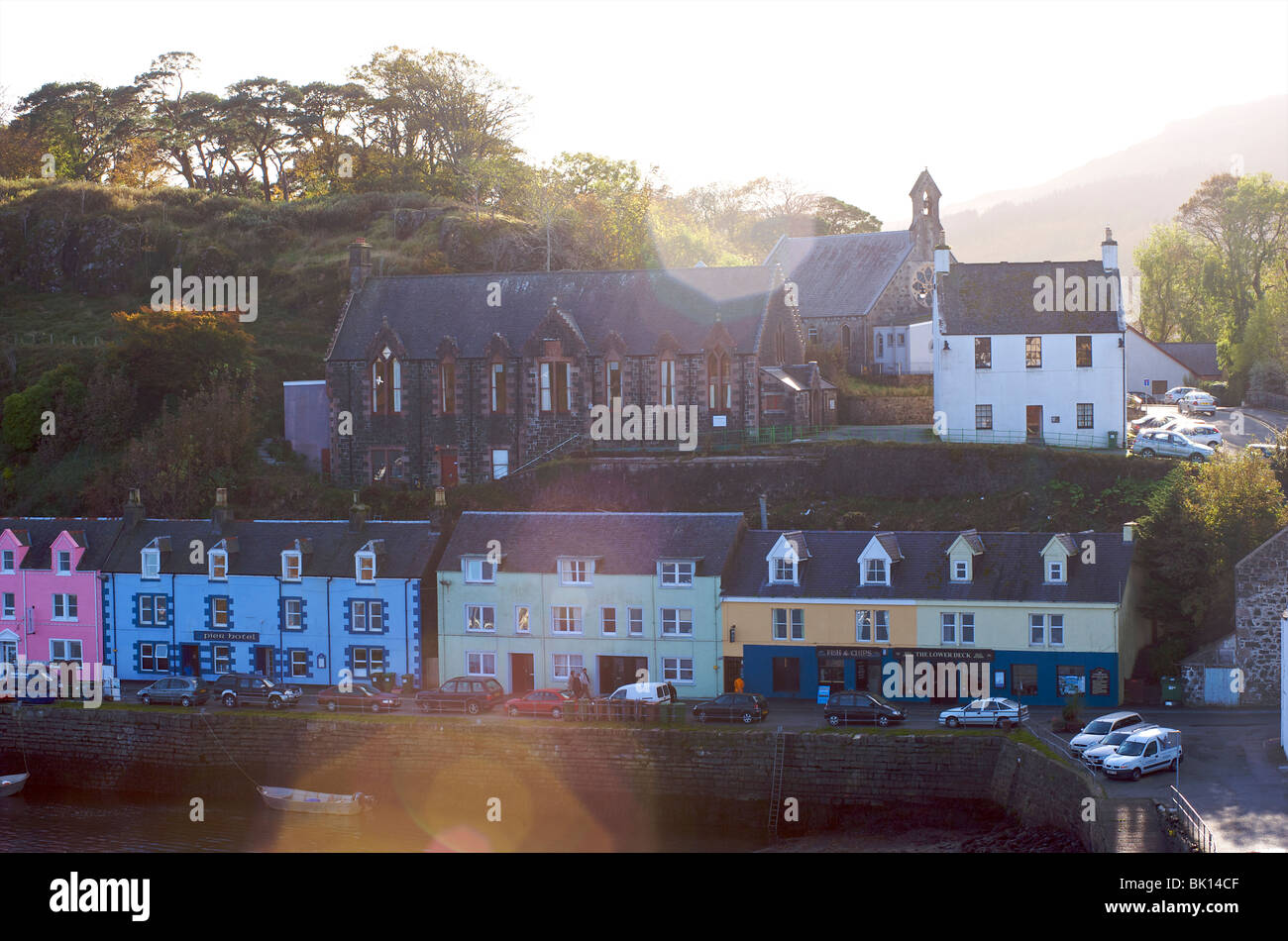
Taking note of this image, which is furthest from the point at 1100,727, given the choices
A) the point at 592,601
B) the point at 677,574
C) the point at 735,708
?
the point at 592,601

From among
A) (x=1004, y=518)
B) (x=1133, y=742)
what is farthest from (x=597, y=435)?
(x=1133, y=742)

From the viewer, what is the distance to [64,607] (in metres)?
54.8

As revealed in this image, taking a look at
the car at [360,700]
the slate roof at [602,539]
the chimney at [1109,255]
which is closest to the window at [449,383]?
the slate roof at [602,539]

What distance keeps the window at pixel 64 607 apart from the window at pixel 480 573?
15934 millimetres

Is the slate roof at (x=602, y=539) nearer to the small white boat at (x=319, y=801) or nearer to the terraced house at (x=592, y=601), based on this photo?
the terraced house at (x=592, y=601)

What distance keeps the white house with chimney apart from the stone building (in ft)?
26.2

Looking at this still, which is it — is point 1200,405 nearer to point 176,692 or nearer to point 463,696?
point 463,696

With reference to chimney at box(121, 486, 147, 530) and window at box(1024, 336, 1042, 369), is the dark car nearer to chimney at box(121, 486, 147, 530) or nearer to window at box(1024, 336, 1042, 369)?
chimney at box(121, 486, 147, 530)

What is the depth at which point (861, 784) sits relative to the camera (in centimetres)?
4119

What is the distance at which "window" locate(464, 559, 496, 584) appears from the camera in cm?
5000

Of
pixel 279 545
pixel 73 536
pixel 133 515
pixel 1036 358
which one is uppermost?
pixel 1036 358

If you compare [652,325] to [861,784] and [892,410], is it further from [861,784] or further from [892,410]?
[861,784]

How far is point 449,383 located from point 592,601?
18.2 m

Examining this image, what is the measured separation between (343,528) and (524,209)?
41927mm
